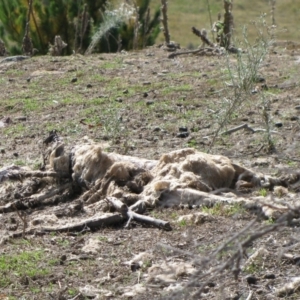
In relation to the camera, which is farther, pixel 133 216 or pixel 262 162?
pixel 262 162

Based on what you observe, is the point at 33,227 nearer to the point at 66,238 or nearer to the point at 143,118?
the point at 66,238

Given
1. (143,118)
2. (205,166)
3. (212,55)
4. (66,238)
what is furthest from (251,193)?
(212,55)

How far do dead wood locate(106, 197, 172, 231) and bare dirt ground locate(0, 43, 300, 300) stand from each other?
0.04 meters

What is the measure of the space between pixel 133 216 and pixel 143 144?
192 cm

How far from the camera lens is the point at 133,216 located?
17.3ft

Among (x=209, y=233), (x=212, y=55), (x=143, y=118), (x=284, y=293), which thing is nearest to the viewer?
(x=284, y=293)

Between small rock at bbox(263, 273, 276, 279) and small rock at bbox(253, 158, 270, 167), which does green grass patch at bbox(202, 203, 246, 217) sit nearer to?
small rock at bbox(263, 273, 276, 279)

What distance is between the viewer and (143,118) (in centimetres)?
816

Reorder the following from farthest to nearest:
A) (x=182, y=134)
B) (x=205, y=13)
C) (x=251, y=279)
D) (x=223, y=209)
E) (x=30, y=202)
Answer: (x=205, y=13), (x=182, y=134), (x=30, y=202), (x=223, y=209), (x=251, y=279)

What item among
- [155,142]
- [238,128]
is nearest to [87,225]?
[155,142]

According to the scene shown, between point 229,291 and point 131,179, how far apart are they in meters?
1.74

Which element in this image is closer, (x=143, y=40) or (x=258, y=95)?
(x=258, y=95)

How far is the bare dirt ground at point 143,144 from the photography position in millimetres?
4332

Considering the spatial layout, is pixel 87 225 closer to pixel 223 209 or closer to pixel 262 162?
pixel 223 209
